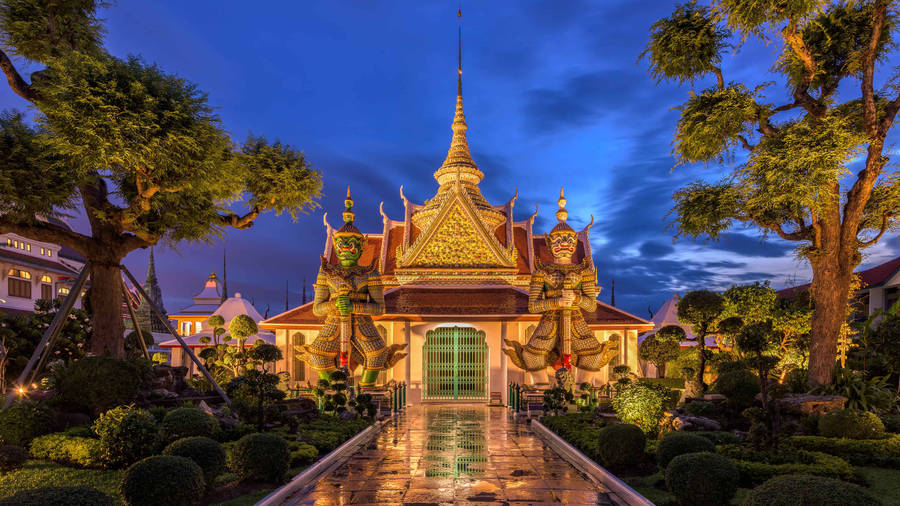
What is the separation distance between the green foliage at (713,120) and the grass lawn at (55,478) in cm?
1344

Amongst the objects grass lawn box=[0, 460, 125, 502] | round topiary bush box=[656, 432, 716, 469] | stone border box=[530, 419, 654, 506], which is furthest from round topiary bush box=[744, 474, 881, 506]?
grass lawn box=[0, 460, 125, 502]

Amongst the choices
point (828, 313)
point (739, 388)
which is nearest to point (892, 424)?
point (828, 313)

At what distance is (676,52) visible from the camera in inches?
511

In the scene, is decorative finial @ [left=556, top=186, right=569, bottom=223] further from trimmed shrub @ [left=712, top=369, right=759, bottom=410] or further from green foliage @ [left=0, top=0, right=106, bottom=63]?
green foliage @ [left=0, top=0, right=106, bottom=63]

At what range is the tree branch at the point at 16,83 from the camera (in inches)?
403

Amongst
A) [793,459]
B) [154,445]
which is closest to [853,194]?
[793,459]

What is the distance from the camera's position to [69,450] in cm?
799

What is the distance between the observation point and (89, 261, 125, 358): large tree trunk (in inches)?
442

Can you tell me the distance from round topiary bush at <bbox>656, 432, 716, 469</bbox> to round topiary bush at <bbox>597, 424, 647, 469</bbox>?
26.2 inches

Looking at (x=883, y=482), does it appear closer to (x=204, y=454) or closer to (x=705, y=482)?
(x=705, y=482)

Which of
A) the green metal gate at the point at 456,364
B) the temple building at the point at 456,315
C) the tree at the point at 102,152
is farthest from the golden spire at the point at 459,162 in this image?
the tree at the point at 102,152

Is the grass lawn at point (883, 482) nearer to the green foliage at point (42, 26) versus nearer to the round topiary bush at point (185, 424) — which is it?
the round topiary bush at point (185, 424)

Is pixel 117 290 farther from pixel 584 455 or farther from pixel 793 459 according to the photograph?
pixel 793 459

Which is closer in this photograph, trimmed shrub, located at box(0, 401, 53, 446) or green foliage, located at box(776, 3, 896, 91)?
trimmed shrub, located at box(0, 401, 53, 446)
